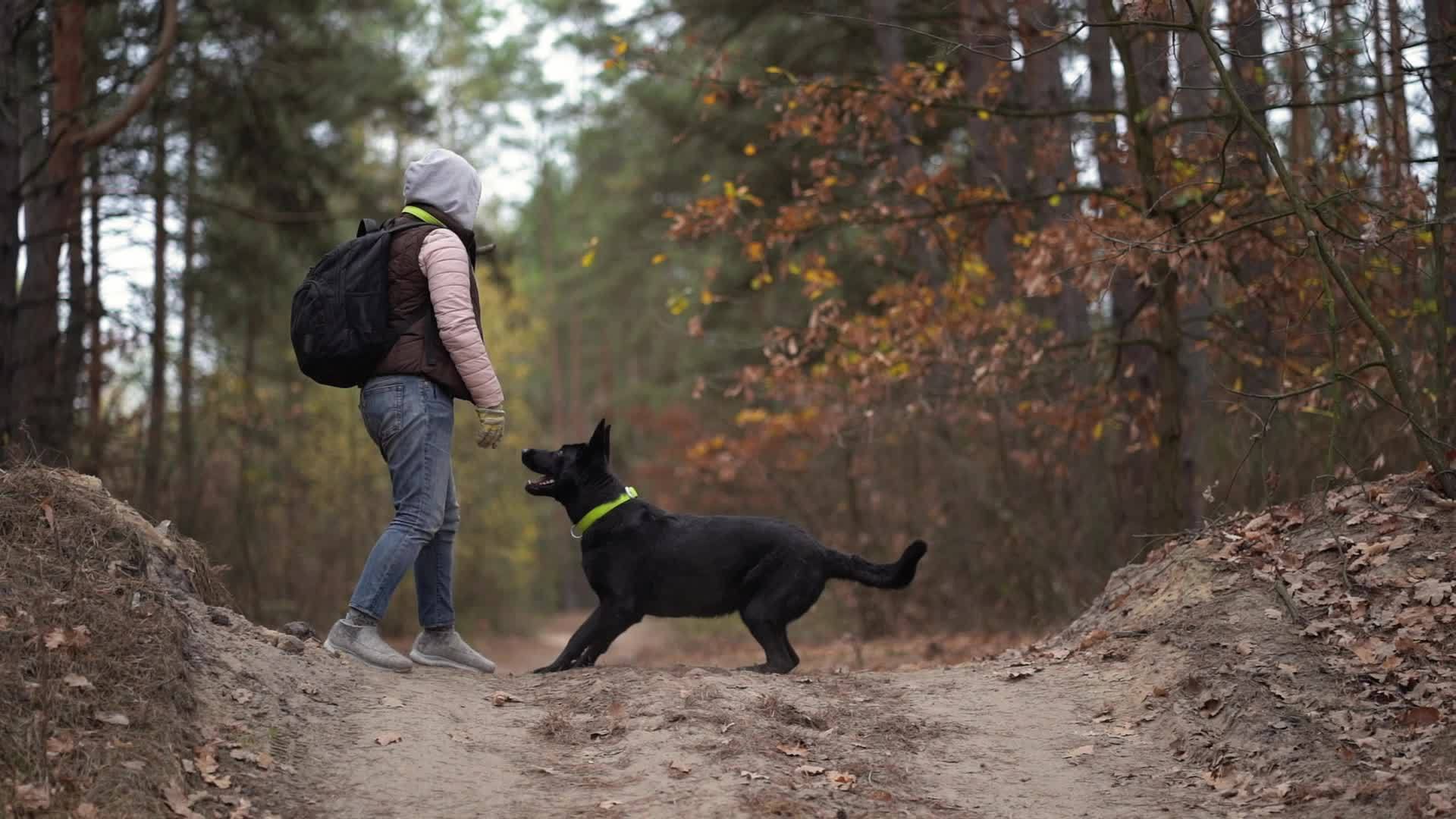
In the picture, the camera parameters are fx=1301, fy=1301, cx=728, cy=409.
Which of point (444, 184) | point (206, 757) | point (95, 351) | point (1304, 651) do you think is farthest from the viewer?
point (95, 351)

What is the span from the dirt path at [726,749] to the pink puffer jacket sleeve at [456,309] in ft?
5.01

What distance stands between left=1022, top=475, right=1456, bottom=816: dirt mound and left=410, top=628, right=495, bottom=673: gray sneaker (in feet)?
10.3

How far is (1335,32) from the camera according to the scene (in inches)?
374

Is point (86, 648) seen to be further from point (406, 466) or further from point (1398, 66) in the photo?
point (1398, 66)

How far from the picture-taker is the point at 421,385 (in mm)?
6379

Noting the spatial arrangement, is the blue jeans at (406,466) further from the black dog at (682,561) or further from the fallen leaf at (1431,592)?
the fallen leaf at (1431,592)

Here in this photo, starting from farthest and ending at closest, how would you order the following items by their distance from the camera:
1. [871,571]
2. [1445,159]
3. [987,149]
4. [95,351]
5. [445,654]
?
[987,149] → [95,351] → [1445,159] → [871,571] → [445,654]

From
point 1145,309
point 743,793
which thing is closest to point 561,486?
point 743,793

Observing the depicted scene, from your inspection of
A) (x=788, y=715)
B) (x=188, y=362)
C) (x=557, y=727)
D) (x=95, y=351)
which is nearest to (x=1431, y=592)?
(x=788, y=715)

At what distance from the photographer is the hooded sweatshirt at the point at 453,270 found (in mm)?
6293

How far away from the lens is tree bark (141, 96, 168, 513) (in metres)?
12.7

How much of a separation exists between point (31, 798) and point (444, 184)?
134 inches

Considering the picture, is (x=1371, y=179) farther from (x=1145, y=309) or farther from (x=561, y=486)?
(x=561, y=486)

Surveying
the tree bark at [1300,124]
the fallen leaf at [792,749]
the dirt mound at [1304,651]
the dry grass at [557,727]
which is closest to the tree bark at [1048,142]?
the tree bark at [1300,124]
